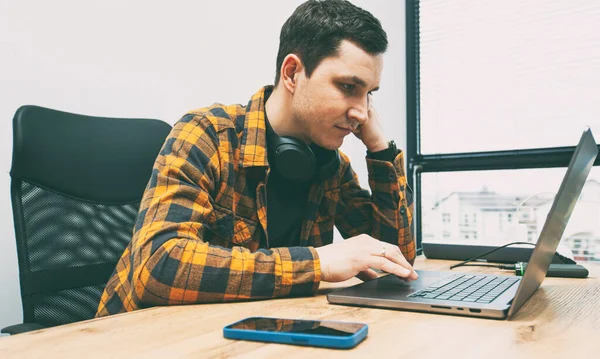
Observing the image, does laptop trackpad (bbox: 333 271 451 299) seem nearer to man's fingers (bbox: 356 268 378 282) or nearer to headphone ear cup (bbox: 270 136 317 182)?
man's fingers (bbox: 356 268 378 282)

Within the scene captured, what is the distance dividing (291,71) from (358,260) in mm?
540

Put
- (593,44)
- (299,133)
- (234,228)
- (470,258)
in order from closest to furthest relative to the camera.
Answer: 1. (234,228)
2. (299,133)
3. (470,258)
4. (593,44)

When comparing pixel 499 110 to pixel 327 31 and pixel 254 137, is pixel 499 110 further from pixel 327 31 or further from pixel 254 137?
pixel 254 137

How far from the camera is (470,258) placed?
1.49 m

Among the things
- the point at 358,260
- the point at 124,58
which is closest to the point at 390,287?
the point at 358,260

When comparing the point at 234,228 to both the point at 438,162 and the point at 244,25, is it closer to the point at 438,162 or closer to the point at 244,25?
the point at 244,25

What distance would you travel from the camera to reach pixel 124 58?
149 cm

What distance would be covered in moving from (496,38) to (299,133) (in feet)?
5.23

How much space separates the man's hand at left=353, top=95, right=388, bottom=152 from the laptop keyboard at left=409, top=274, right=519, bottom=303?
17.6 inches

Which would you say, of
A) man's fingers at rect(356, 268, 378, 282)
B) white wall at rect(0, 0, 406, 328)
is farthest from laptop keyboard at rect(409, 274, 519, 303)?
white wall at rect(0, 0, 406, 328)

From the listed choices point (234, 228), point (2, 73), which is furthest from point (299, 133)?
point (2, 73)

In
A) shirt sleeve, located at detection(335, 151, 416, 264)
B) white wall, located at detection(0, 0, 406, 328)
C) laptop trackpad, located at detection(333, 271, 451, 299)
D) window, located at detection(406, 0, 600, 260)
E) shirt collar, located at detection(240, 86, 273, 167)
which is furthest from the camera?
window, located at detection(406, 0, 600, 260)

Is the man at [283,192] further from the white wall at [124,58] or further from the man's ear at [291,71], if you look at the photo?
the white wall at [124,58]

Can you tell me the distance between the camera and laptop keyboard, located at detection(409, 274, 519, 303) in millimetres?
776
